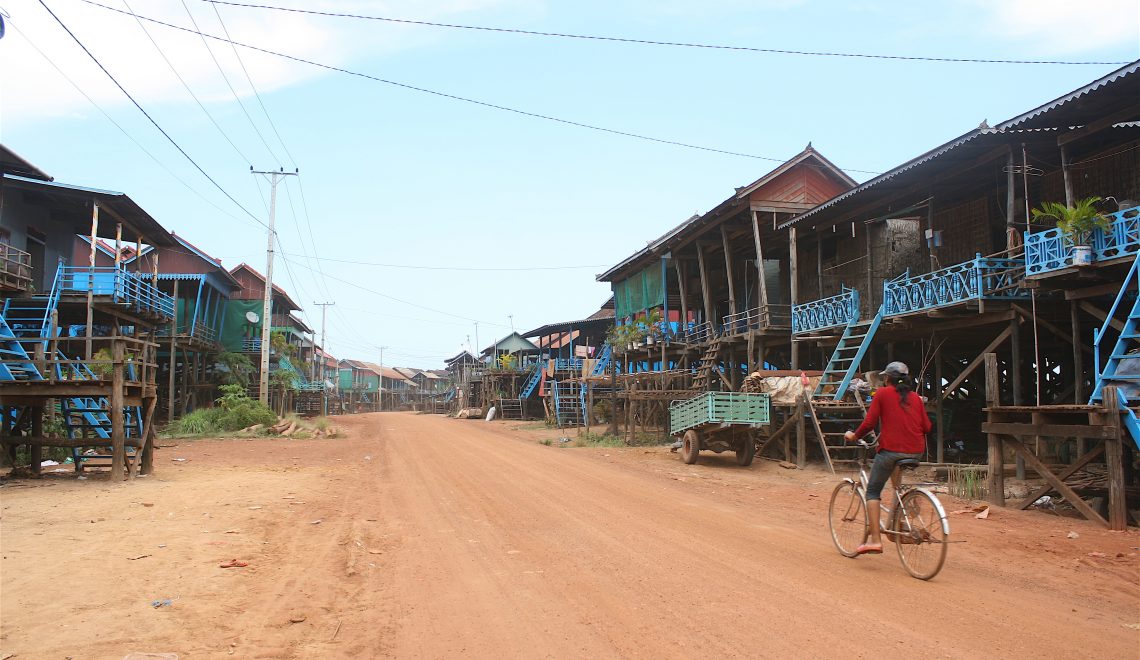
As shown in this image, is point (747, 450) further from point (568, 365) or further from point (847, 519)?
point (568, 365)

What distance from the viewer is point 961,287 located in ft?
49.4

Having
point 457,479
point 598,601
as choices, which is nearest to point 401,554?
point 598,601

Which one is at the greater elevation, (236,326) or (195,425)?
(236,326)

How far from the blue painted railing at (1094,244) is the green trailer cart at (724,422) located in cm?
608

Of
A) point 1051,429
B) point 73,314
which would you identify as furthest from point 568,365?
point 1051,429

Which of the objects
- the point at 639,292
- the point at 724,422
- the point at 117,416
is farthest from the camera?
the point at 639,292

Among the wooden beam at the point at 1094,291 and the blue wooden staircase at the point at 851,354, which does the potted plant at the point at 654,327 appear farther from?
the wooden beam at the point at 1094,291

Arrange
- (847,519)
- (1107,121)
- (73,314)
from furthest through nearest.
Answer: (73,314) < (1107,121) < (847,519)

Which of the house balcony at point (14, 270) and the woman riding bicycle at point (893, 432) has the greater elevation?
the house balcony at point (14, 270)

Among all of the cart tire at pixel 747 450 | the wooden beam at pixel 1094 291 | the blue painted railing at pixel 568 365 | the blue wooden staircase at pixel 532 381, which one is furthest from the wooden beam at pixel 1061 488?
the blue wooden staircase at pixel 532 381

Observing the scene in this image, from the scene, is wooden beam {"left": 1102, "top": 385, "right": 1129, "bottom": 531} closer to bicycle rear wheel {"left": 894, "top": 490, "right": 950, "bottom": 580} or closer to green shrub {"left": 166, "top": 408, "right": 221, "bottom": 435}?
bicycle rear wheel {"left": 894, "top": 490, "right": 950, "bottom": 580}

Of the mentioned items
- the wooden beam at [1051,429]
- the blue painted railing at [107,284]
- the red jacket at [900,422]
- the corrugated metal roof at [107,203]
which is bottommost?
the wooden beam at [1051,429]

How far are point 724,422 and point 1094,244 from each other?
25.1 ft

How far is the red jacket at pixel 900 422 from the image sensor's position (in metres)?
6.61
